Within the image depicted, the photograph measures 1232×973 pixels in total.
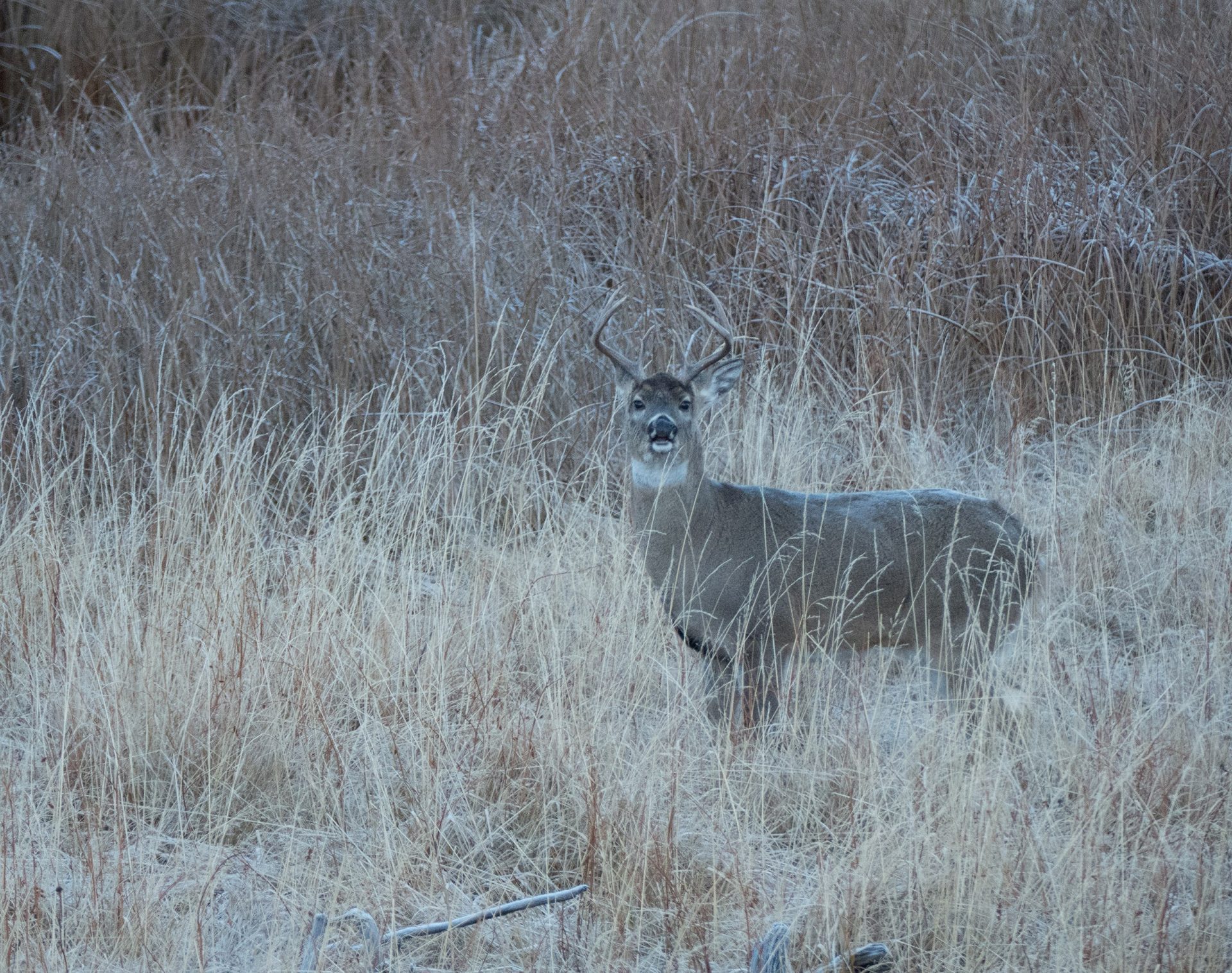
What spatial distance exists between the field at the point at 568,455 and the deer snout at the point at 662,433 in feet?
1.76

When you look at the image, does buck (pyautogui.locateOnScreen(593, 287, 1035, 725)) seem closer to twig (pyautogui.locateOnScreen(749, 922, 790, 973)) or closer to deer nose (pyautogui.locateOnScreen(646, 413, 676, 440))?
deer nose (pyautogui.locateOnScreen(646, 413, 676, 440))

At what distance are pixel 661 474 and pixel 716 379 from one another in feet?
1.41

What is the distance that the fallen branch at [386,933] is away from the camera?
2693mm

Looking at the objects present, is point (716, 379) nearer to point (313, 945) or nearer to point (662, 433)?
point (662, 433)

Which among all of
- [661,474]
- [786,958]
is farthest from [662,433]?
[786,958]

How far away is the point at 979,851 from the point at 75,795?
2139 millimetres

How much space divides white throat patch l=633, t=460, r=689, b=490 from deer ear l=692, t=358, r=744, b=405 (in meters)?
0.31

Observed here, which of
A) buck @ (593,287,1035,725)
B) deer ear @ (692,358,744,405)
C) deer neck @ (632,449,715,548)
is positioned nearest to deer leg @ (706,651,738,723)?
buck @ (593,287,1035,725)

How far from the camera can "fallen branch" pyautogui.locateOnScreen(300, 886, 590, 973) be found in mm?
2693

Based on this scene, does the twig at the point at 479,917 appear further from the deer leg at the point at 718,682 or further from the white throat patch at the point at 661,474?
the white throat patch at the point at 661,474

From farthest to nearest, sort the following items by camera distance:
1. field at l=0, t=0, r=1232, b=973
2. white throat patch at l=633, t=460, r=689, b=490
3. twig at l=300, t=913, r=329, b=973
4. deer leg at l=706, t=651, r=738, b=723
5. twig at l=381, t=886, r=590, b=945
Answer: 1. white throat patch at l=633, t=460, r=689, b=490
2. deer leg at l=706, t=651, r=738, b=723
3. field at l=0, t=0, r=1232, b=973
4. twig at l=381, t=886, r=590, b=945
5. twig at l=300, t=913, r=329, b=973

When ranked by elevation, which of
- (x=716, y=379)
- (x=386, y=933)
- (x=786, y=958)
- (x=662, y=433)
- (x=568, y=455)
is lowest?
(x=386, y=933)

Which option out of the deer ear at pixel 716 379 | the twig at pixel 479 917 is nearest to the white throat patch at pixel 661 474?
the deer ear at pixel 716 379

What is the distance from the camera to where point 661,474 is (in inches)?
170
